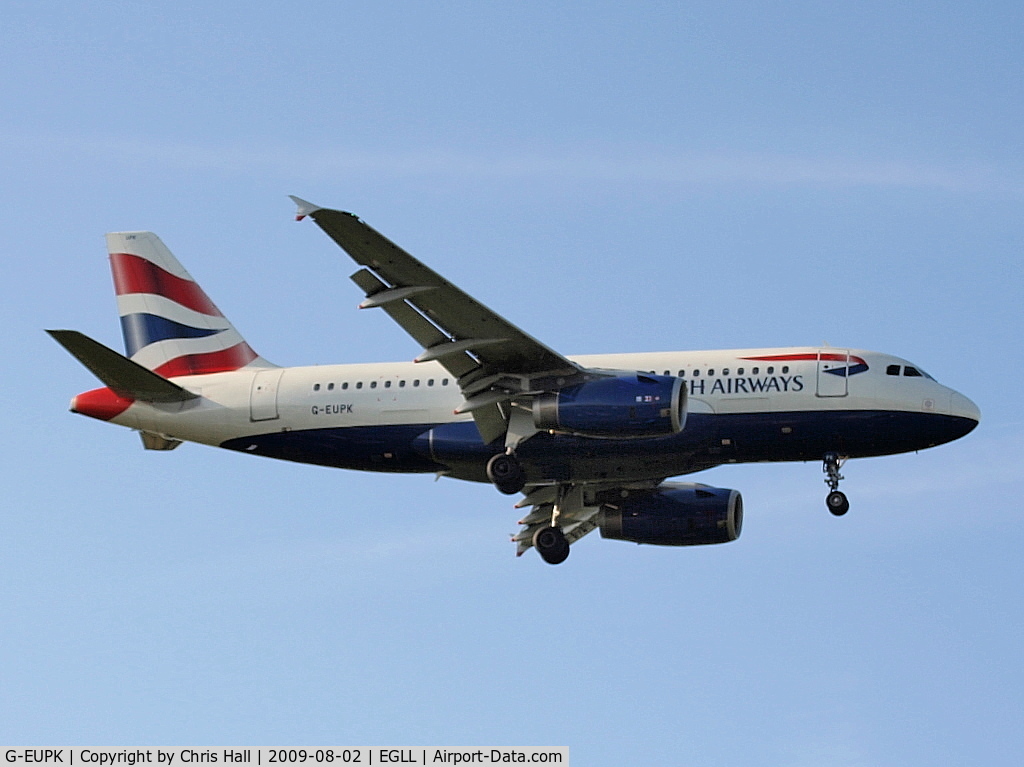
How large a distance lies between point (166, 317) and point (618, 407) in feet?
50.9

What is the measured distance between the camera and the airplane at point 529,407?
4319 centimetres

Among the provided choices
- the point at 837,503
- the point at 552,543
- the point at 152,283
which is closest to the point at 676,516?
the point at 552,543

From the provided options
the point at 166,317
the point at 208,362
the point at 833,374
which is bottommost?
the point at 833,374

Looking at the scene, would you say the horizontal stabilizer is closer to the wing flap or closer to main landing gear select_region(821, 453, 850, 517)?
the wing flap

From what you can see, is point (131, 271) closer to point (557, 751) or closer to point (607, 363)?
point (607, 363)

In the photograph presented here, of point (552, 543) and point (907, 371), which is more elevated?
point (907, 371)

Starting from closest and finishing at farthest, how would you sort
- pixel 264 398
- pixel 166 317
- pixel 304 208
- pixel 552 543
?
pixel 304 208 → pixel 264 398 → pixel 552 543 → pixel 166 317

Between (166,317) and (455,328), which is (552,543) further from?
(166,317)

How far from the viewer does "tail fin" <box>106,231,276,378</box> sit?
2007 inches

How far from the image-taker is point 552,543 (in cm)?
5031

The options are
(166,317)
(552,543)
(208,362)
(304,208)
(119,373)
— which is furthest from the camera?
(166,317)

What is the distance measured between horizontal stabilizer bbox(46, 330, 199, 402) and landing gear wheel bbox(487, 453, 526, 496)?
878cm

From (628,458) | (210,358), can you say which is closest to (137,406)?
(210,358)

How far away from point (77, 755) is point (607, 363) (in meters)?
17.2
